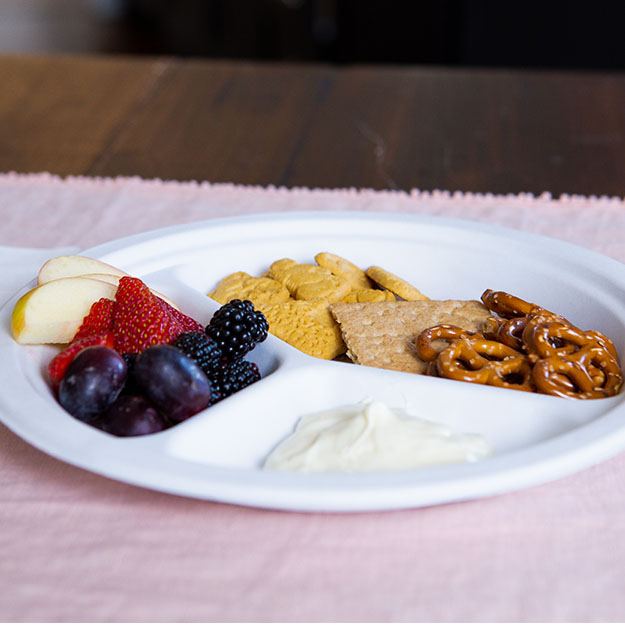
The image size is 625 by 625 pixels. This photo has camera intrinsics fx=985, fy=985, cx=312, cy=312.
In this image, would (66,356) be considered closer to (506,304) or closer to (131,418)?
(131,418)

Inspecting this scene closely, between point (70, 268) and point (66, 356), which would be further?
point (70, 268)

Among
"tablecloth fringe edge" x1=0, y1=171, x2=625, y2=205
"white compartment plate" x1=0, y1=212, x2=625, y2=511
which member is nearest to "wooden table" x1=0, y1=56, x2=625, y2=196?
"tablecloth fringe edge" x1=0, y1=171, x2=625, y2=205

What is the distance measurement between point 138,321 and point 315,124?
1417 mm

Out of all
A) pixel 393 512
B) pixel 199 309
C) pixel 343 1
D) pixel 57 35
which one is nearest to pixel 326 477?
pixel 393 512

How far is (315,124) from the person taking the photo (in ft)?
8.45

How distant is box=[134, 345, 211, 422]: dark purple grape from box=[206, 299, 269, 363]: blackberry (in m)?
0.15

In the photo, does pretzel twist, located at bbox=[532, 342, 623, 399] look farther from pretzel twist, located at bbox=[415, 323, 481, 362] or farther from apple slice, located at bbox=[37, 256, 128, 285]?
apple slice, located at bbox=[37, 256, 128, 285]

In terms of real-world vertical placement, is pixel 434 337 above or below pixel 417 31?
above

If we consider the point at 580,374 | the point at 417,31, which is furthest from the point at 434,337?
the point at 417,31

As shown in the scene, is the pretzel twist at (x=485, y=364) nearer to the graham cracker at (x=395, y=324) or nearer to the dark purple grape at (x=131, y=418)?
the graham cracker at (x=395, y=324)

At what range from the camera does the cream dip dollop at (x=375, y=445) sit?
108cm

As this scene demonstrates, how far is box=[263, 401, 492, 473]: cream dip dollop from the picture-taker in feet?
3.56

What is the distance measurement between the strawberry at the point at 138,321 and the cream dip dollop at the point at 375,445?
0.23 metres

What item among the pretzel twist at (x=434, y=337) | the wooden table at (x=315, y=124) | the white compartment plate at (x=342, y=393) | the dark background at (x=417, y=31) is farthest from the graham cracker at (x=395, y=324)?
the dark background at (x=417, y=31)
